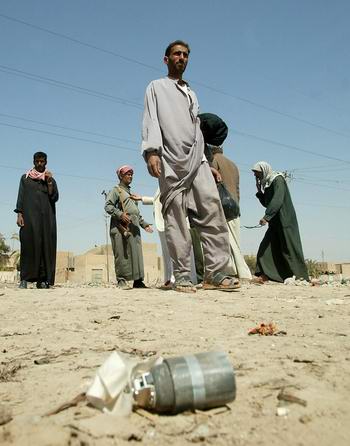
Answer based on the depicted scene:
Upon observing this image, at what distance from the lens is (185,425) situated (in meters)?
1.32

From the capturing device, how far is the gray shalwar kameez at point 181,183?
4215 millimetres

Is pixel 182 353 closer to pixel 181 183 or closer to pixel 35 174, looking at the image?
pixel 181 183

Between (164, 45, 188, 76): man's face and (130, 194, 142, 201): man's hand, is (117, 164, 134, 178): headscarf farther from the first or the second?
(164, 45, 188, 76): man's face

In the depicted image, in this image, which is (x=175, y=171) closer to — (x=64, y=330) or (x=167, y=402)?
(x=64, y=330)

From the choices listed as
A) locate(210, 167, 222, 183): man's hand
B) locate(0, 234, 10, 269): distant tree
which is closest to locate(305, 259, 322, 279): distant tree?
locate(210, 167, 222, 183): man's hand

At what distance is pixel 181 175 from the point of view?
428 centimetres

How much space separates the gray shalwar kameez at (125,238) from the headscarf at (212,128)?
2.04 metres

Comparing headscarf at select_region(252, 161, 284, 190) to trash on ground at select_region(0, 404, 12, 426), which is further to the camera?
headscarf at select_region(252, 161, 284, 190)

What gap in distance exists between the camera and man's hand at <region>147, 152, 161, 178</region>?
4.13m

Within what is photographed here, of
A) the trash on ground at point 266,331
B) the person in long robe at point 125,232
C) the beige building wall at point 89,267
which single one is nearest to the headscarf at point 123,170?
the person in long robe at point 125,232

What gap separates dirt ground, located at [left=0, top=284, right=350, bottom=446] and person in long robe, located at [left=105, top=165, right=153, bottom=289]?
2571 mm

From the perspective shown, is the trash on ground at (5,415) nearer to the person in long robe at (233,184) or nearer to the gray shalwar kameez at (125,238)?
the person in long robe at (233,184)

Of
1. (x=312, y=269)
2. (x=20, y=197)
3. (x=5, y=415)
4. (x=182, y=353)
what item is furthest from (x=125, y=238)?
(x=312, y=269)

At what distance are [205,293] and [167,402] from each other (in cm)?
251
